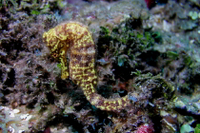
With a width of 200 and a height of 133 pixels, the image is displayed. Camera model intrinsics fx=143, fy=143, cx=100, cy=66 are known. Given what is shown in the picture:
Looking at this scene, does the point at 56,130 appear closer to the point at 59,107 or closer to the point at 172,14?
the point at 59,107

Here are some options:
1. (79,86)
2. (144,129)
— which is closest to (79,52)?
(79,86)

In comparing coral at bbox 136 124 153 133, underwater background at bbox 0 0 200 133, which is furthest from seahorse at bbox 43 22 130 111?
coral at bbox 136 124 153 133

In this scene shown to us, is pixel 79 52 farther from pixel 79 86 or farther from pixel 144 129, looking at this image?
pixel 144 129

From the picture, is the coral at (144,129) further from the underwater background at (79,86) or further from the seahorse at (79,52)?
the seahorse at (79,52)

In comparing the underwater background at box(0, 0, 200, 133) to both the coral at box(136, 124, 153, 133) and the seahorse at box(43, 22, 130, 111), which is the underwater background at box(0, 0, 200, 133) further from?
the seahorse at box(43, 22, 130, 111)

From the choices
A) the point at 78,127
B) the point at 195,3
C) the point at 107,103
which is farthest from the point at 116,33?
the point at 195,3

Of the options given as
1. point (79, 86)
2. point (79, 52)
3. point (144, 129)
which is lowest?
point (144, 129)

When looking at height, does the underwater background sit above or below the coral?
above

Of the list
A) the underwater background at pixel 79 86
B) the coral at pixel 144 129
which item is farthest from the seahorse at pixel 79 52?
the coral at pixel 144 129
